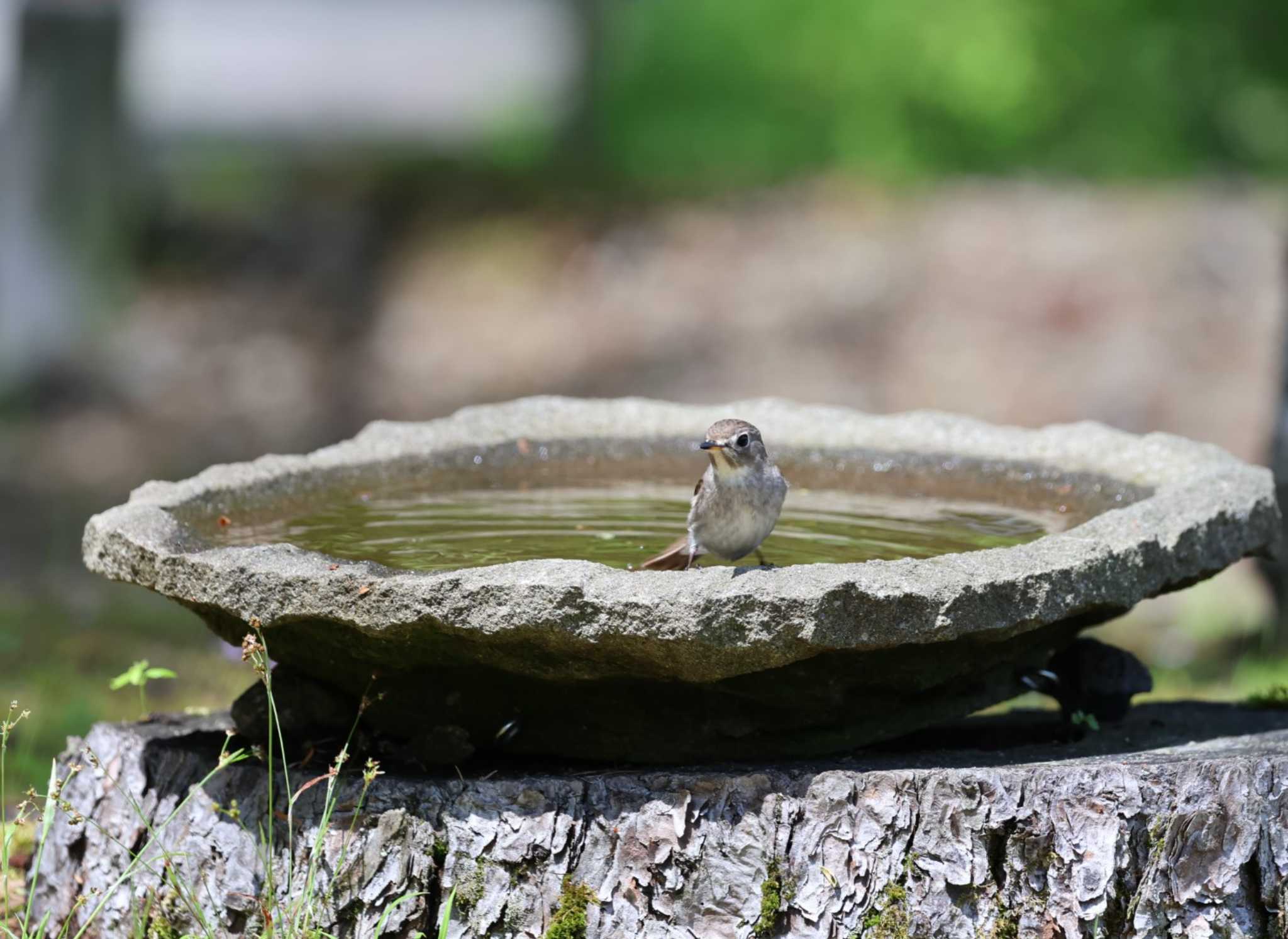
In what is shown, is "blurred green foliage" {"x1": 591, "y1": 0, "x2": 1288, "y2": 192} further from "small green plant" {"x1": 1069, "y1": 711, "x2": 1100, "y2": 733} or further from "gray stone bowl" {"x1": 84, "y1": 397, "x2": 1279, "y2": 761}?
"small green plant" {"x1": 1069, "y1": 711, "x2": 1100, "y2": 733}

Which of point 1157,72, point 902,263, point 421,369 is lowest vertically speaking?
point 421,369

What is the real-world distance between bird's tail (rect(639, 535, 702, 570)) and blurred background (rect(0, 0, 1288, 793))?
5680mm

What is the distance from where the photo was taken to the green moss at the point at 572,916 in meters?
3.33

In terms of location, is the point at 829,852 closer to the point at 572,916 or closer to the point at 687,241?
the point at 572,916

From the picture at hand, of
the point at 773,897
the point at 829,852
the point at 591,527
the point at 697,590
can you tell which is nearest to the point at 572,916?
the point at 773,897

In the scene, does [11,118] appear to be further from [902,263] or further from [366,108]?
[366,108]

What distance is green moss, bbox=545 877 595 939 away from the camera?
3.33 m

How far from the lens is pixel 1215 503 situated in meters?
3.86

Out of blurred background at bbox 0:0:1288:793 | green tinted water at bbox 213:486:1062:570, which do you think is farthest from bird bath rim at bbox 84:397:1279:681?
blurred background at bbox 0:0:1288:793

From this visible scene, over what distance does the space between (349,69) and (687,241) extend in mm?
13570

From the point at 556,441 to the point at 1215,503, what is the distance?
2.12 meters

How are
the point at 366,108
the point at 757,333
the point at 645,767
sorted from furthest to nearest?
the point at 366,108 → the point at 757,333 → the point at 645,767

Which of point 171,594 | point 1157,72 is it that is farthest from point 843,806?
point 1157,72

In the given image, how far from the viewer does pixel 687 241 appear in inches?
524
